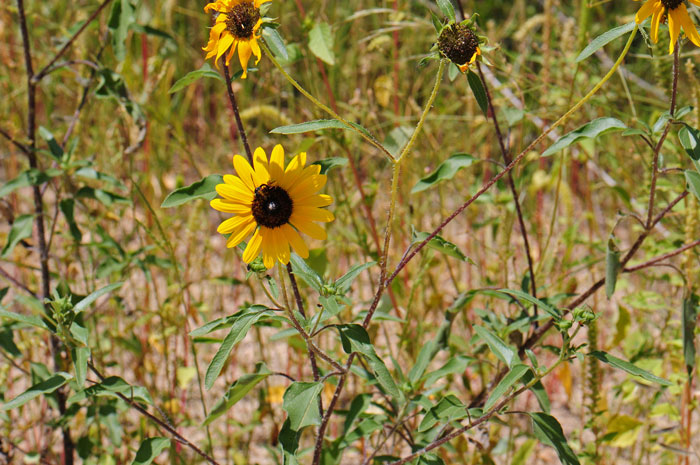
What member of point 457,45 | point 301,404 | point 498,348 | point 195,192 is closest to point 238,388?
point 301,404

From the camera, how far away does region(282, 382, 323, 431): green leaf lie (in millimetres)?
1313

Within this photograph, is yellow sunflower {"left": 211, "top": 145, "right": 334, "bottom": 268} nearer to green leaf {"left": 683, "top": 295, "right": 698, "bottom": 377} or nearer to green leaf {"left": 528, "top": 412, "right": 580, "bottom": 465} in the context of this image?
green leaf {"left": 528, "top": 412, "right": 580, "bottom": 465}

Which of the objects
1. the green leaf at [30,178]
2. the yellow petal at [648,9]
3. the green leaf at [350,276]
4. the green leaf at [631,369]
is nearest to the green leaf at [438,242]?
the green leaf at [350,276]

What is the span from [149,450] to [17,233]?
838 millimetres

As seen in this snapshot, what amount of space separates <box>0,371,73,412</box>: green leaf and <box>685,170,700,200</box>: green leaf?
1326 mm

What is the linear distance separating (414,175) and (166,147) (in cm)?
148

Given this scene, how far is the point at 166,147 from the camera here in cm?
352

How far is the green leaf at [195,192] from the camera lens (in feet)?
4.24

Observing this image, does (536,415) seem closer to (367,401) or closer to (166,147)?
(367,401)

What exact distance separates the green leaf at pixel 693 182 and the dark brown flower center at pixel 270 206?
80 cm

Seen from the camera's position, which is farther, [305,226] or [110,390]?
[110,390]

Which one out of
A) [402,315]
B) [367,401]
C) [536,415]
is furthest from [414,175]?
[536,415]

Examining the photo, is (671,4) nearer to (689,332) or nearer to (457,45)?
(457,45)

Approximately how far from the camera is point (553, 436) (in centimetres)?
134
